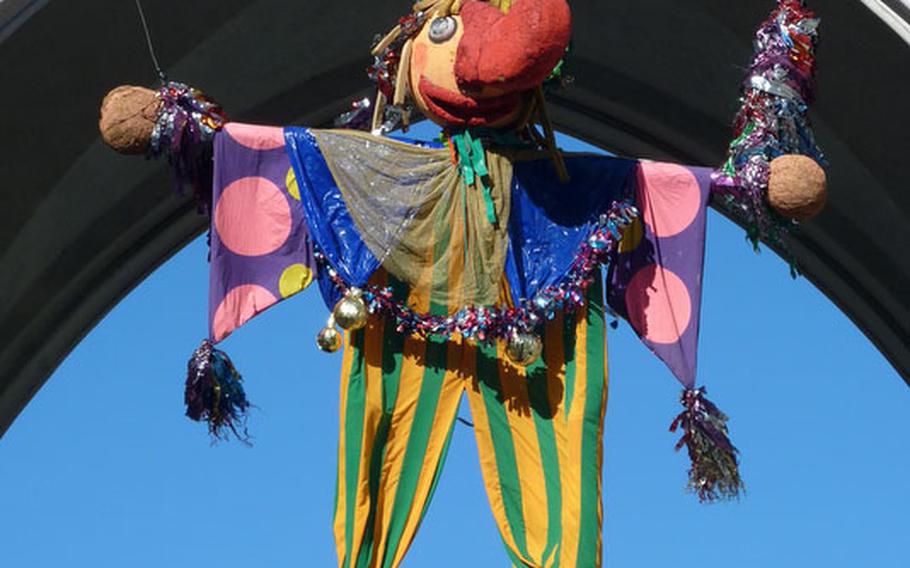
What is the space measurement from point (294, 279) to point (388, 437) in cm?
51

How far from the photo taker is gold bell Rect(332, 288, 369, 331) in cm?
687

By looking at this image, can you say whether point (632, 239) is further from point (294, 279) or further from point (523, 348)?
point (294, 279)

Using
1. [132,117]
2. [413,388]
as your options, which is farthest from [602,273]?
[132,117]

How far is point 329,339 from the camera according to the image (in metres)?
6.94

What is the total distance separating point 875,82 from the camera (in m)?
8.10

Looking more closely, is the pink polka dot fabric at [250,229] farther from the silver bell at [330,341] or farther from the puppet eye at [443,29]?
the puppet eye at [443,29]

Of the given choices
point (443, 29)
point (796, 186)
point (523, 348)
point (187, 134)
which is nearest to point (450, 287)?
point (523, 348)

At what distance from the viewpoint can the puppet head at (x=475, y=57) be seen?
680cm

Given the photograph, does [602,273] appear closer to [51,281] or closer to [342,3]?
[342,3]

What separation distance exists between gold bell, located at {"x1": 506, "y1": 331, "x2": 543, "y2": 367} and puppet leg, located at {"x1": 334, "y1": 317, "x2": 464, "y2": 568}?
0.23 m

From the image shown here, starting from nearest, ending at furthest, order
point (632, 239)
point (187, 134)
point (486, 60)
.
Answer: point (486, 60) < point (187, 134) < point (632, 239)

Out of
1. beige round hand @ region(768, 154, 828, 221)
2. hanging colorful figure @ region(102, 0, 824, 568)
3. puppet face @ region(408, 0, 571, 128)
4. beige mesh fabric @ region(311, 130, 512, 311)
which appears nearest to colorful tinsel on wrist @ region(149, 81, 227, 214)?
hanging colorful figure @ region(102, 0, 824, 568)

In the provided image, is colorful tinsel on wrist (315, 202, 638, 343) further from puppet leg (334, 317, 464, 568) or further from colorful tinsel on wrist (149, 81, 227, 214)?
colorful tinsel on wrist (149, 81, 227, 214)

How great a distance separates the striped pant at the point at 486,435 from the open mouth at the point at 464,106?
56 cm
